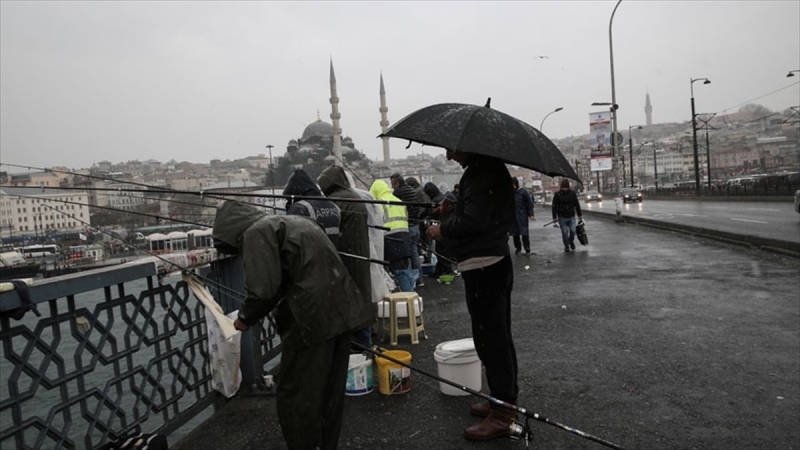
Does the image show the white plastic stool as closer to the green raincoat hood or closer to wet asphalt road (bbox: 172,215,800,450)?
wet asphalt road (bbox: 172,215,800,450)

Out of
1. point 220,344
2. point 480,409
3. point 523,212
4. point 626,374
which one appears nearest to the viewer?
point 480,409

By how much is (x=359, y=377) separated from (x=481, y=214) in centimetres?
187

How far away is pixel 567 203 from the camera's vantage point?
12.9 m

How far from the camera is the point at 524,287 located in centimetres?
898

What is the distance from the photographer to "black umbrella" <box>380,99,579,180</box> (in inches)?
128

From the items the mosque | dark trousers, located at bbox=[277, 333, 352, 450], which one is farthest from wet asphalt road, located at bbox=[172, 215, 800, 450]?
the mosque

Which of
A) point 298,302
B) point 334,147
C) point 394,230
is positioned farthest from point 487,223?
point 334,147

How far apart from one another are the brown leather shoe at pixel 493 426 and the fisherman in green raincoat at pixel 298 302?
1.06 meters

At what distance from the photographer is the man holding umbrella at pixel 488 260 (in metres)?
3.49

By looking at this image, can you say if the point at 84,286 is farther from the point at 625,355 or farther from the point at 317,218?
the point at 625,355

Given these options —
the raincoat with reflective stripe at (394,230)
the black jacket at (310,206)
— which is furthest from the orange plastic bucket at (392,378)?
the raincoat with reflective stripe at (394,230)

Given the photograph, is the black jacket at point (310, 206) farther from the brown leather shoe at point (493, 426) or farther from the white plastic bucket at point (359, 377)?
the brown leather shoe at point (493, 426)

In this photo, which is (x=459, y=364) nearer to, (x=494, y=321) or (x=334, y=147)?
(x=494, y=321)

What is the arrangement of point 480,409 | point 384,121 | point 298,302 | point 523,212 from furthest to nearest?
1. point 384,121
2. point 523,212
3. point 480,409
4. point 298,302
